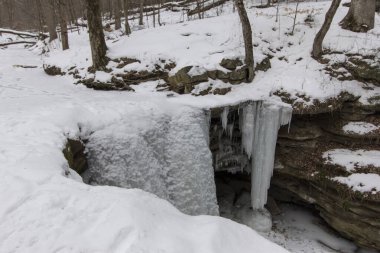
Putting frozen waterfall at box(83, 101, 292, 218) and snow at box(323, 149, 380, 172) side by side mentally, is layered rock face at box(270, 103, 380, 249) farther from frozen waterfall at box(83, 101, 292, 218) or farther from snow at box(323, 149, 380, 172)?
frozen waterfall at box(83, 101, 292, 218)

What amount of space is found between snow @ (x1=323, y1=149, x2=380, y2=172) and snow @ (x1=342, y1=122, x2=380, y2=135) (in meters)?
0.55

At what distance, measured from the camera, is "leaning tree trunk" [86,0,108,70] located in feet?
32.3

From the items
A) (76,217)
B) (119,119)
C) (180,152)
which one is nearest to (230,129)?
(180,152)

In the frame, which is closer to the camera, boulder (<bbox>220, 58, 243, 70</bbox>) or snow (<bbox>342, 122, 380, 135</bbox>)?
snow (<bbox>342, 122, 380, 135</bbox>)

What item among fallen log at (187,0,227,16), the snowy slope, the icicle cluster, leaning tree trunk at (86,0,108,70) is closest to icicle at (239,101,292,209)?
the icicle cluster

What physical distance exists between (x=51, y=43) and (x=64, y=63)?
4028mm

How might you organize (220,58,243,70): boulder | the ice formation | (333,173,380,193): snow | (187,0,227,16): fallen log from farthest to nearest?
1. (187,0,227,16): fallen log
2. (220,58,243,70): boulder
3. (333,173,380,193): snow
4. the ice formation

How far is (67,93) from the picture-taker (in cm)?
912

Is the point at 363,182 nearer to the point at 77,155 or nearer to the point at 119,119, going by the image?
the point at 119,119

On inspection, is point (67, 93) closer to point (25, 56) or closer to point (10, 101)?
point (10, 101)

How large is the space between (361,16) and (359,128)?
161 inches

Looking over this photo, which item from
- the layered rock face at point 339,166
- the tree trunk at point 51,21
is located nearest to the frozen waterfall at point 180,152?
the layered rock face at point 339,166

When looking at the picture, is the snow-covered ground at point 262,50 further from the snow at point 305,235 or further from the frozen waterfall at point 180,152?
the snow at point 305,235

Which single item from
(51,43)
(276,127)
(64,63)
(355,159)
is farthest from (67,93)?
(355,159)
